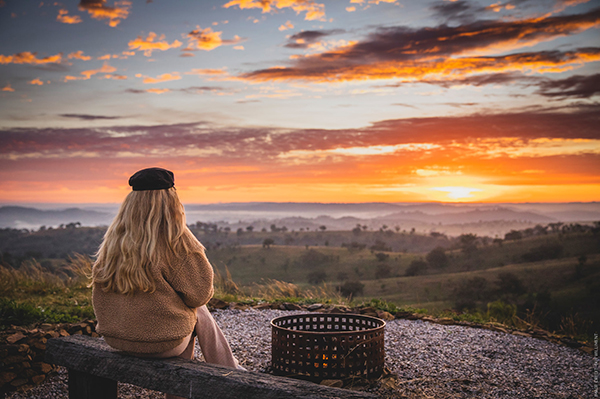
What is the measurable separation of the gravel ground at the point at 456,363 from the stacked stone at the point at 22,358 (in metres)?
0.17

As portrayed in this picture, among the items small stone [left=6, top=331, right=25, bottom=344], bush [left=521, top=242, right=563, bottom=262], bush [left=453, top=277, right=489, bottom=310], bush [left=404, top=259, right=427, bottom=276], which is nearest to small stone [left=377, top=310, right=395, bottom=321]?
small stone [left=6, top=331, right=25, bottom=344]

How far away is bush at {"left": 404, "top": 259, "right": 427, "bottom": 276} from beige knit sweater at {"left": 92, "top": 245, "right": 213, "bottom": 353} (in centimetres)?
3722

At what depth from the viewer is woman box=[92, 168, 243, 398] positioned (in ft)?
10.6

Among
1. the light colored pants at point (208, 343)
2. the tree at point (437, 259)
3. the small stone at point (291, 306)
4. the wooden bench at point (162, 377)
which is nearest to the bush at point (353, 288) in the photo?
the tree at point (437, 259)

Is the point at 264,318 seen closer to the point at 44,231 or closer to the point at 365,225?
the point at 44,231

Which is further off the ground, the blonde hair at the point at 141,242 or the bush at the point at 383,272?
the blonde hair at the point at 141,242

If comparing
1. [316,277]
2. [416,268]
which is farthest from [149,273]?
[316,277]

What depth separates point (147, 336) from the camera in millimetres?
3311

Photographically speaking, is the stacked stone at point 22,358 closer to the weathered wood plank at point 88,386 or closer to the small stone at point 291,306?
the weathered wood plank at point 88,386

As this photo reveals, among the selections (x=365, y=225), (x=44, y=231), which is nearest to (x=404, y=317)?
(x=44, y=231)

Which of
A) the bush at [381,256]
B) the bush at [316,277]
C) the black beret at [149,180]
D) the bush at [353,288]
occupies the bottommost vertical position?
the bush at [316,277]

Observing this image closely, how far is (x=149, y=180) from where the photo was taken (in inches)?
131

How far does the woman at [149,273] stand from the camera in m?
3.25

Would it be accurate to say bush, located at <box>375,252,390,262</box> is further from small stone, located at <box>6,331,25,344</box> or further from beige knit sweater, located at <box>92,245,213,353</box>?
beige knit sweater, located at <box>92,245,213,353</box>
